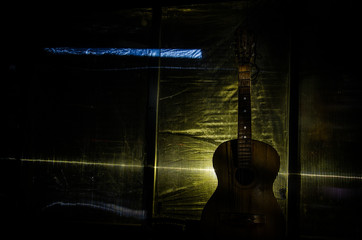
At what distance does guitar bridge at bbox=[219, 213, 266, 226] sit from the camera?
68.4 inches

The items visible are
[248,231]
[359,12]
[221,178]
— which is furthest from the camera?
[359,12]

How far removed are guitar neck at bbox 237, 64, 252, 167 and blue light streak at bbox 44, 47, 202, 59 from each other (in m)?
0.74

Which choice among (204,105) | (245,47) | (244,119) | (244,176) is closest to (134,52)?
(204,105)

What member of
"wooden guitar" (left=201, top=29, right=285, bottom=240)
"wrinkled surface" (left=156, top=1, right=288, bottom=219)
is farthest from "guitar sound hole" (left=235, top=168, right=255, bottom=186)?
"wrinkled surface" (left=156, top=1, right=288, bottom=219)

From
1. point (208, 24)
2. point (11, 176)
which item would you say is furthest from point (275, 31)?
point (11, 176)

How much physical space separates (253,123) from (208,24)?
1.14m

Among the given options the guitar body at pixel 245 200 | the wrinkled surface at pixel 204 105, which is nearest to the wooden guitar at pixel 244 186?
the guitar body at pixel 245 200

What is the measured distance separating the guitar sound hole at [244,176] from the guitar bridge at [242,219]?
A: 231 millimetres

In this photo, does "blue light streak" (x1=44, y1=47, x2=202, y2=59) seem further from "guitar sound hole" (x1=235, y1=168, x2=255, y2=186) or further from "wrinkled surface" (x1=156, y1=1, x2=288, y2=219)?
"guitar sound hole" (x1=235, y1=168, x2=255, y2=186)

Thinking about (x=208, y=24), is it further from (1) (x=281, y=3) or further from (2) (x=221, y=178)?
(2) (x=221, y=178)

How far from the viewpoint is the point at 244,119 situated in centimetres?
191

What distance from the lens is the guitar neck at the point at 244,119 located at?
1.85 meters

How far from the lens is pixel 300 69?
2338 millimetres

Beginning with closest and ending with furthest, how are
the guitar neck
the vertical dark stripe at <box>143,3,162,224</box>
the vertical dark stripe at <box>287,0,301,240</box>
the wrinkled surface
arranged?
the guitar neck, the vertical dark stripe at <box>287,0,301,240</box>, the wrinkled surface, the vertical dark stripe at <box>143,3,162,224</box>
